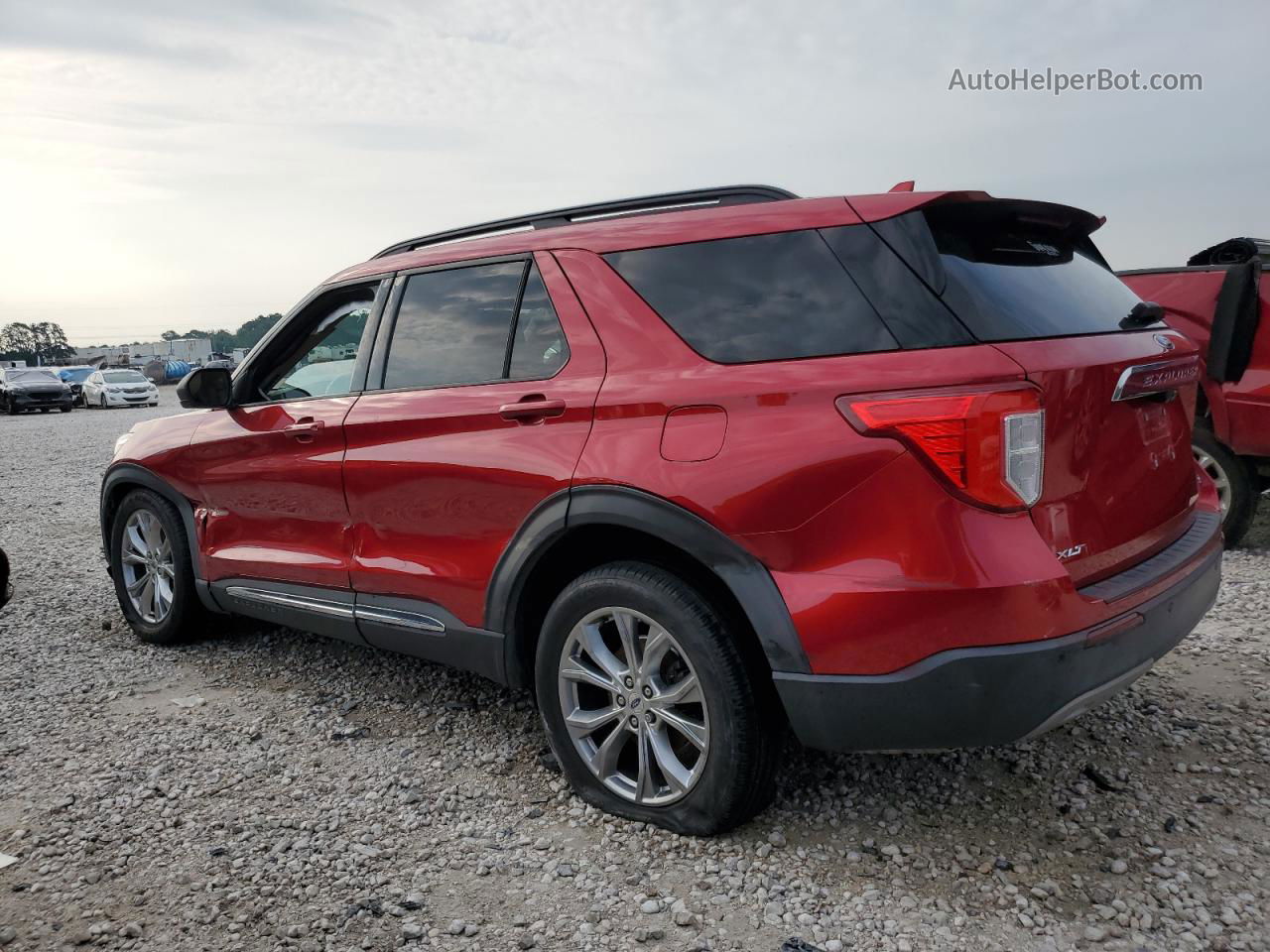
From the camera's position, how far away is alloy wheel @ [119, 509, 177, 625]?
4750mm

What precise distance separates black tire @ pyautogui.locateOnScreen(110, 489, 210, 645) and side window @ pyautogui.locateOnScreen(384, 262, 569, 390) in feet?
5.62

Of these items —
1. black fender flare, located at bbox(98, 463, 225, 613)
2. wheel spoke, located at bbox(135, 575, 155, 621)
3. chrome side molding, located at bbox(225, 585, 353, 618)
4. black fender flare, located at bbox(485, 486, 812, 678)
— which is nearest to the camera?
black fender flare, located at bbox(485, 486, 812, 678)

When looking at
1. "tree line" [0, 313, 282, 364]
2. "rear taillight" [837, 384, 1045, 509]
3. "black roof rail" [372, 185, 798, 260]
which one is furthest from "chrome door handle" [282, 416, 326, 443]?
"tree line" [0, 313, 282, 364]

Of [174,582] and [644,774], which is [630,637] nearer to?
[644,774]

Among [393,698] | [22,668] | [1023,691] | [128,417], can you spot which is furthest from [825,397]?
[128,417]

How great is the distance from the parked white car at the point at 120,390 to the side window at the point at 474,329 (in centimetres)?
3301

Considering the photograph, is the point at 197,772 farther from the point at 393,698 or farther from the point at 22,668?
the point at 22,668

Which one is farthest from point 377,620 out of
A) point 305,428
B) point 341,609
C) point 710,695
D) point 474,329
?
point 710,695

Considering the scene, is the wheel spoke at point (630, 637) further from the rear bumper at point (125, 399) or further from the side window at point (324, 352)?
the rear bumper at point (125, 399)

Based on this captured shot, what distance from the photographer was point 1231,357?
5.79 meters

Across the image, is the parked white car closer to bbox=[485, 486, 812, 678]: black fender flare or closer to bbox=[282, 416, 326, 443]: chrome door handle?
bbox=[282, 416, 326, 443]: chrome door handle

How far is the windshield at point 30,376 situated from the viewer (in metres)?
31.1

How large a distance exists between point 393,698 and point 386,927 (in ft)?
5.34

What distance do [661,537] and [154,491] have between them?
315cm
